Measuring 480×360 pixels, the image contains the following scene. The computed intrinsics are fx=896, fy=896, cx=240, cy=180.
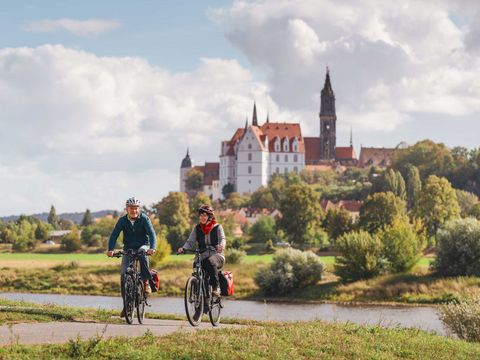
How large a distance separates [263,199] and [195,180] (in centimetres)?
4752

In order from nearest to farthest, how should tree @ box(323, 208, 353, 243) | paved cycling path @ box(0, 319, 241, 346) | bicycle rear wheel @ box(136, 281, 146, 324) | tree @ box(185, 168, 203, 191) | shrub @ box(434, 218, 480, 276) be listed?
paved cycling path @ box(0, 319, 241, 346) → bicycle rear wheel @ box(136, 281, 146, 324) → shrub @ box(434, 218, 480, 276) → tree @ box(323, 208, 353, 243) → tree @ box(185, 168, 203, 191)

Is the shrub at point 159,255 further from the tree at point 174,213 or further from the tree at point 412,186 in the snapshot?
the tree at point 412,186

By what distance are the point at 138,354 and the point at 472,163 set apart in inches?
5635

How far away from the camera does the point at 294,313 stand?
143ft

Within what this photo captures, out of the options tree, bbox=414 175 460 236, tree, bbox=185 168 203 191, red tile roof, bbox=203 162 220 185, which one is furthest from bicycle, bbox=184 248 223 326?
tree, bbox=185 168 203 191

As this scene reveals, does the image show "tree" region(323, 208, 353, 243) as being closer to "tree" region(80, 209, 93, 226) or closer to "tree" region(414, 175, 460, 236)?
"tree" region(414, 175, 460, 236)

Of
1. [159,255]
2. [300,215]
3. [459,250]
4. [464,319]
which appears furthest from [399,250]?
[464,319]

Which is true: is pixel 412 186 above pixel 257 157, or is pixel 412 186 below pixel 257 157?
below

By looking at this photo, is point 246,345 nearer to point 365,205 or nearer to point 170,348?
point 170,348

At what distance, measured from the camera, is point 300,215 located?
9150cm

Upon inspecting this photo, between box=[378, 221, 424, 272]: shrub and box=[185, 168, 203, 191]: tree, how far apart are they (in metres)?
140

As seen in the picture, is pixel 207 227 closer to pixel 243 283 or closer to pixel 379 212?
pixel 243 283

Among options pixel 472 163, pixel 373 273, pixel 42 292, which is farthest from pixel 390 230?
pixel 472 163

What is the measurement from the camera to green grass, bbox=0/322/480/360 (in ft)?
38.7
